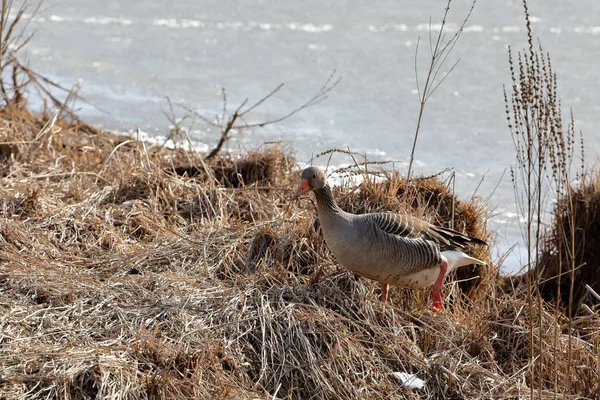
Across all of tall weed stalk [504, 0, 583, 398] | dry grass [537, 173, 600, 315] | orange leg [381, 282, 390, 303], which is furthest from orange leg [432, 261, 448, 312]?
dry grass [537, 173, 600, 315]

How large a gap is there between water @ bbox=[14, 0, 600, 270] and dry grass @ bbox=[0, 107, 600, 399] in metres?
1.79

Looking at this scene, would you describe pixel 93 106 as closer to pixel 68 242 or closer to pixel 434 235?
pixel 68 242

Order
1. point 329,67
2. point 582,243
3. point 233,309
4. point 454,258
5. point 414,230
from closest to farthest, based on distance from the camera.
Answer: point 233,309, point 414,230, point 454,258, point 582,243, point 329,67

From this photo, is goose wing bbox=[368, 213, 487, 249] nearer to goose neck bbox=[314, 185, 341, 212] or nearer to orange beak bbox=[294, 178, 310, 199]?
goose neck bbox=[314, 185, 341, 212]

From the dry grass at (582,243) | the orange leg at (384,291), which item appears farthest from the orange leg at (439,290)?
the dry grass at (582,243)

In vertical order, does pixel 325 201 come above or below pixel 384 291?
above

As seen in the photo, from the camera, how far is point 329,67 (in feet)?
29.7

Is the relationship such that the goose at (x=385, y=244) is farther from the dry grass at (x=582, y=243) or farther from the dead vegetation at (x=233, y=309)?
the dry grass at (x=582, y=243)

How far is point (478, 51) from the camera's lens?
30.4ft

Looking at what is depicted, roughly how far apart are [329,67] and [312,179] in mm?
4927

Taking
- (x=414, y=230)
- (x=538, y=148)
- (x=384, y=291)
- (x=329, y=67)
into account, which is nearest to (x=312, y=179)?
(x=414, y=230)

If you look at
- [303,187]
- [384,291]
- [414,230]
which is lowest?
[384,291]

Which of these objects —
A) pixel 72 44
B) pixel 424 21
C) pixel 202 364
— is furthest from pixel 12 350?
pixel 424 21

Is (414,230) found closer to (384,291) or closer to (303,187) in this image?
(384,291)
